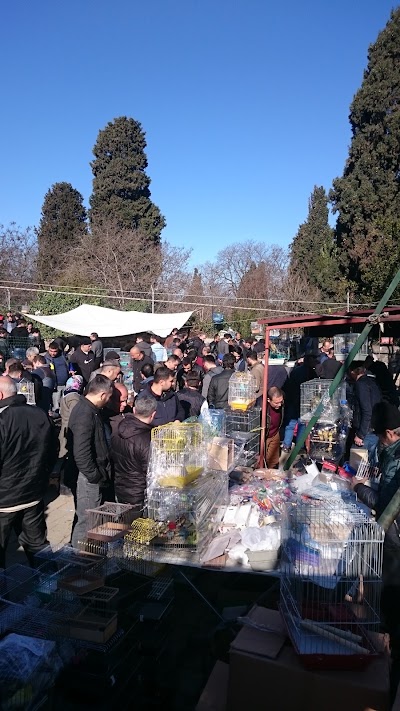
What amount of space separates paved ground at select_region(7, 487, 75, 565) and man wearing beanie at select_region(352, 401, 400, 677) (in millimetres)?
2875

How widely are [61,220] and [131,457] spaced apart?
125ft

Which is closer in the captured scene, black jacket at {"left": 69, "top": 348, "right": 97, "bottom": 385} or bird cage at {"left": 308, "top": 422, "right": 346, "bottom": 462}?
bird cage at {"left": 308, "top": 422, "right": 346, "bottom": 462}

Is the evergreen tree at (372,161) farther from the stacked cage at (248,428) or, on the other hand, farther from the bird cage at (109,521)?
the bird cage at (109,521)

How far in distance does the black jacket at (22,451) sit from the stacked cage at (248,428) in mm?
2860

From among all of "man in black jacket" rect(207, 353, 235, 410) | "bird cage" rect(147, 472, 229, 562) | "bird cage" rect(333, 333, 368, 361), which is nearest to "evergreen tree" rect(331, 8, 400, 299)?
"bird cage" rect(333, 333, 368, 361)

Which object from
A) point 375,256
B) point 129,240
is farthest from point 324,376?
point 129,240

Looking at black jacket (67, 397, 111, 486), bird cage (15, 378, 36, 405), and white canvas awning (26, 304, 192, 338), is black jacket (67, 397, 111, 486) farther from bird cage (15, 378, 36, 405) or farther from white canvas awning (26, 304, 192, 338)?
white canvas awning (26, 304, 192, 338)

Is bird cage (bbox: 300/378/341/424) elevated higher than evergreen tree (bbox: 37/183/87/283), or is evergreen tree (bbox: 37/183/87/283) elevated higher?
evergreen tree (bbox: 37/183/87/283)

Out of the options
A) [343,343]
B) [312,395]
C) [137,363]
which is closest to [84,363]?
[137,363]

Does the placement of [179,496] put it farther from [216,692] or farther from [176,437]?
[216,692]

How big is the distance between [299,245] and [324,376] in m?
30.7

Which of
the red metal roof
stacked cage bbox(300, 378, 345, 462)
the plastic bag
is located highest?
the red metal roof

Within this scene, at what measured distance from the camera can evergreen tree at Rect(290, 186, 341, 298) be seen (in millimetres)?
29562

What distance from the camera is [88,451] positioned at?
4434mm
